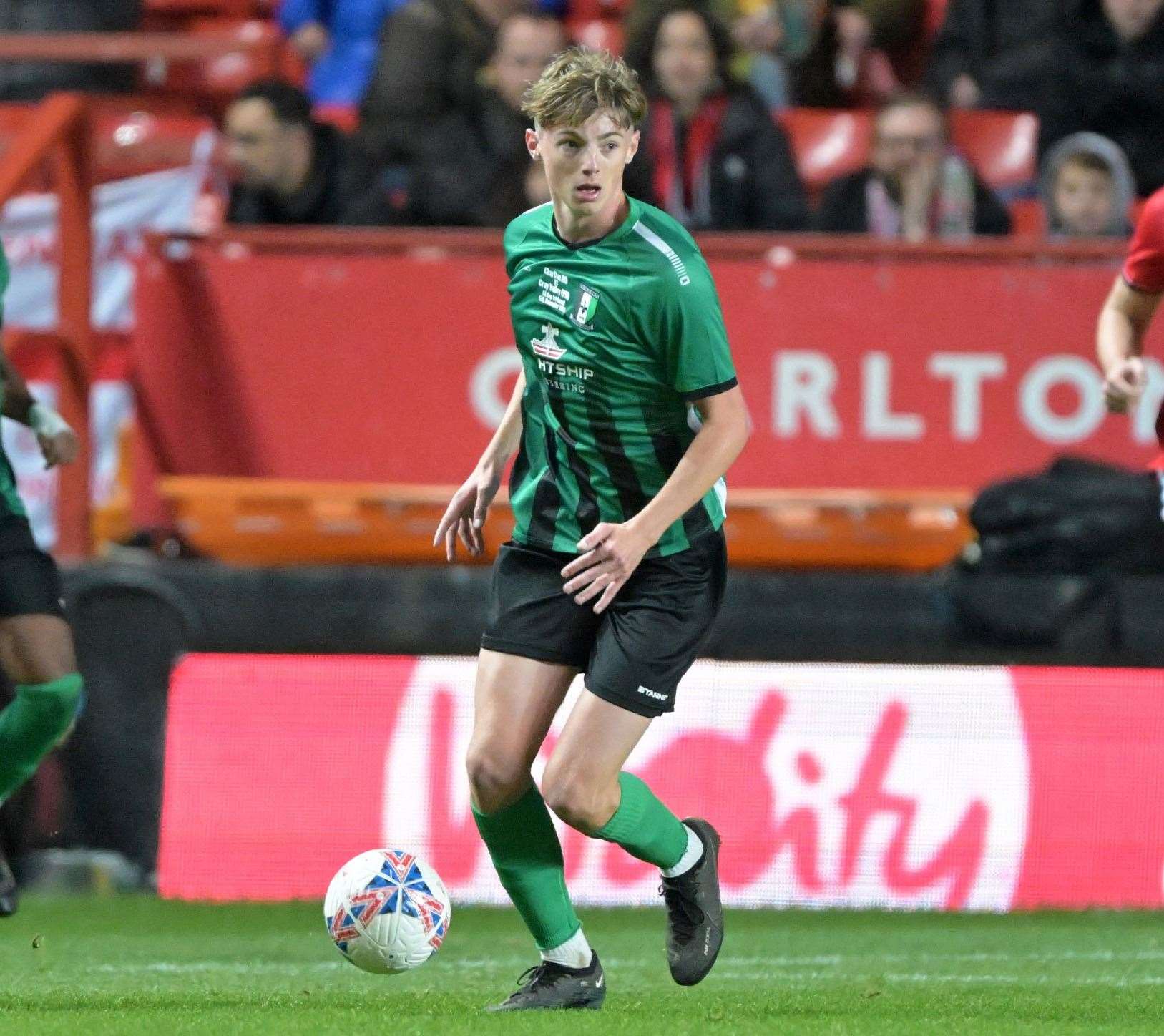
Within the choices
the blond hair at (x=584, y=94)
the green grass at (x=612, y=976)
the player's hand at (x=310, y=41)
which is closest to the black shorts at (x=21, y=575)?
the green grass at (x=612, y=976)

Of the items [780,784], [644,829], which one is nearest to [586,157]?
[644,829]

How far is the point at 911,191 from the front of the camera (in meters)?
9.17

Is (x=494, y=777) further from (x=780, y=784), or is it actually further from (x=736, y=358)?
(x=736, y=358)

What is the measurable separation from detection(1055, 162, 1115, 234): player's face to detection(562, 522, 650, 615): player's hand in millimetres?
4796

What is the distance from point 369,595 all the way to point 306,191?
6.25ft

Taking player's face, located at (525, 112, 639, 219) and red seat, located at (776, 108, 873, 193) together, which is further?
red seat, located at (776, 108, 873, 193)

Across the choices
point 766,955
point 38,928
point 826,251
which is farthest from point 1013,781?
point 38,928

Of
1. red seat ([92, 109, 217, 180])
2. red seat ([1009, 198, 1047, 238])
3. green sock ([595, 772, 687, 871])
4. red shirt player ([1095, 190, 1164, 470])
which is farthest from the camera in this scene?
red seat ([92, 109, 217, 180])

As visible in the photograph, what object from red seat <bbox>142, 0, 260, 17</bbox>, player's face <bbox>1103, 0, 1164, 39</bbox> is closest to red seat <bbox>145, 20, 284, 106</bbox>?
red seat <bbox>142, 0, 260, 17</bbox>

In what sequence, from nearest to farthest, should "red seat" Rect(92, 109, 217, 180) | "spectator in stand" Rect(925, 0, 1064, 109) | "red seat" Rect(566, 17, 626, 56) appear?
"red seat" Rect(92, 109, 217, 180), "spectator in stand" Rect(925, 0, 1064, 109), "red seat" Rect(566, 17, 626, 56)

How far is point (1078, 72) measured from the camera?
33.3ft

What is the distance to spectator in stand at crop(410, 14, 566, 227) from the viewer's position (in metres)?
9.15

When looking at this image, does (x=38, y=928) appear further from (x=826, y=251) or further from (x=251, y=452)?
(x=826, y=251)

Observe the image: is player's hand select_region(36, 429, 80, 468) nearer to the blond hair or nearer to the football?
the football
